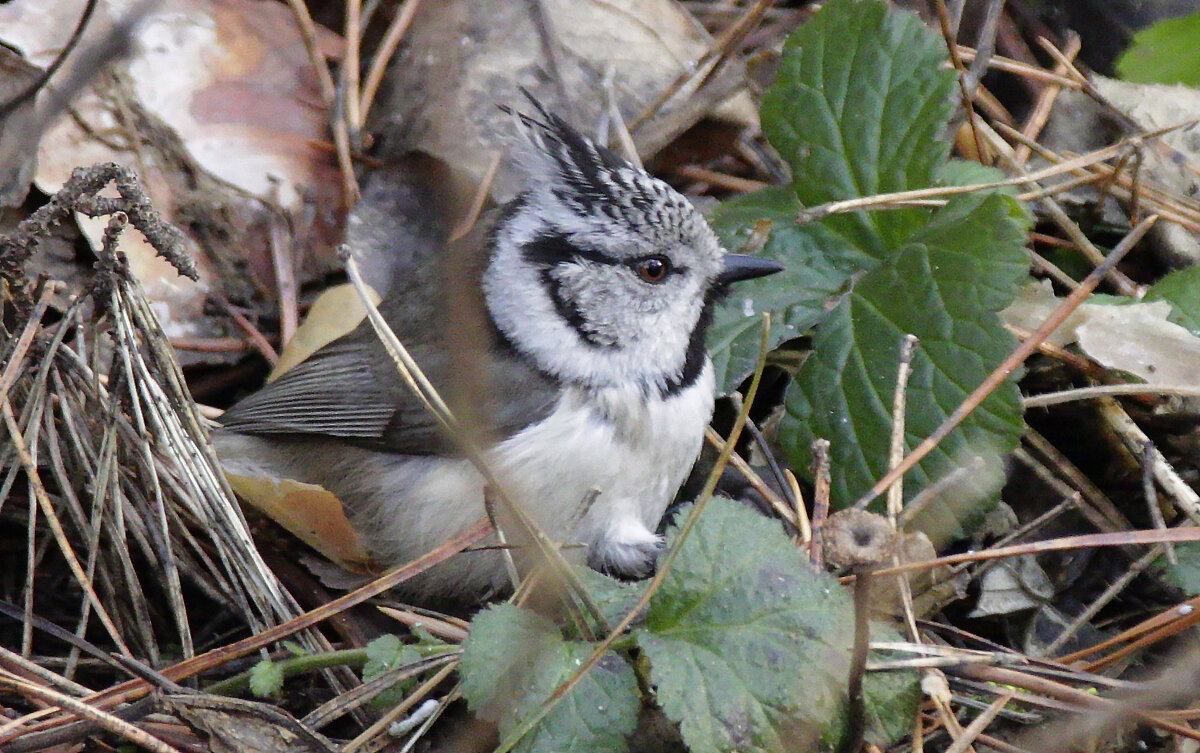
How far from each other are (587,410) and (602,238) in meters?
0.44

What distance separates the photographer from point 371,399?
9.96ft

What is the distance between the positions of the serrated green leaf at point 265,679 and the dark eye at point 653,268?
1.29 metres

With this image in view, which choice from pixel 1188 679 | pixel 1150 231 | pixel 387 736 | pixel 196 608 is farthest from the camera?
pixel 1150 231

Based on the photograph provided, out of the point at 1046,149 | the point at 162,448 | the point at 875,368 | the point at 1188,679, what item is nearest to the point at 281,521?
the point at 162,448

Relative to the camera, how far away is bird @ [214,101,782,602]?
Answer: 2.76m

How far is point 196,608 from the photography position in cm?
301

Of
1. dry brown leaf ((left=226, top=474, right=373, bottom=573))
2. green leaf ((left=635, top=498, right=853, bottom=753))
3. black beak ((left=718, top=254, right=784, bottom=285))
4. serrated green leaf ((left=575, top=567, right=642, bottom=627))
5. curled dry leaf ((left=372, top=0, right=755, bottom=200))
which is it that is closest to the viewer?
green leaf ((left=635, top=498, right=853, bottom=753))

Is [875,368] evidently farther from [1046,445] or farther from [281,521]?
[281,521]

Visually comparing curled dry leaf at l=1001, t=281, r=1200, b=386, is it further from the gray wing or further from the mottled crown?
the gray wing

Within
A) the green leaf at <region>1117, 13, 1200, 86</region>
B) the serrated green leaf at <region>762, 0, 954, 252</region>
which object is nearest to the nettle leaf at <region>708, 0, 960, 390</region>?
the serrated green leaf at <region>762, 0, 954, 252</region>

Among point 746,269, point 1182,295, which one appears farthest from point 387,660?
point 1182,295

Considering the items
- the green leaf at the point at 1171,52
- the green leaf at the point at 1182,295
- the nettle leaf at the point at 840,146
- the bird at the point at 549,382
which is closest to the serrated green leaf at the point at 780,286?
the nettle leaf at the point at 840,146

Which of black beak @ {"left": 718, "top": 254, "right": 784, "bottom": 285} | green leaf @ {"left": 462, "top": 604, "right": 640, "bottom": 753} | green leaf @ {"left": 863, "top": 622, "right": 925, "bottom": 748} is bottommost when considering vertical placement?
green leaf @ {"left": 863, "top": 622, "right": 925, "bottom": 748}

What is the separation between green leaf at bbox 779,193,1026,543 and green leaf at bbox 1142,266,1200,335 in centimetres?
48
